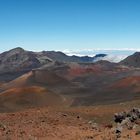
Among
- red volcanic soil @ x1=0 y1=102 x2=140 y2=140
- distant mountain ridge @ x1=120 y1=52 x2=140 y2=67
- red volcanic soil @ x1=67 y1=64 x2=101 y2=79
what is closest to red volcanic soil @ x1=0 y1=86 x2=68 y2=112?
red volcanic soil @ x1=0 y1=102 x2=140 y2=140

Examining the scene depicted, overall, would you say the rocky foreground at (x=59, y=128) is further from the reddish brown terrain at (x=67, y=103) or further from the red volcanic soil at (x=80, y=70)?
the red volcanic soil at (x=80, y=70)

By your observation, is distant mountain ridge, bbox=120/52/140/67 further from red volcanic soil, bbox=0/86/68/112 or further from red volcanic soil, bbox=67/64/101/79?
red volcanic soil, bbox=0/86/68/112

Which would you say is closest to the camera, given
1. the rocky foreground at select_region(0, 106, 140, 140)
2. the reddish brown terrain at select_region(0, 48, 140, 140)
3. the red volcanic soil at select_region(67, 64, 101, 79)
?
the rocky foreground at select_region(0, 106, 140, 140)

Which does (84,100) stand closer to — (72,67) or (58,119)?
(58,119)

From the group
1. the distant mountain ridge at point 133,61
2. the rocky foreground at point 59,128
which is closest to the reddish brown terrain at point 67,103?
the rocky foreground at point 59,128

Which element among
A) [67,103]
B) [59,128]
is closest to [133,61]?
[67,103]

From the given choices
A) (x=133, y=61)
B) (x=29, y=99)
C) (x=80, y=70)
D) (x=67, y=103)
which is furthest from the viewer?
(x=133, y=61)

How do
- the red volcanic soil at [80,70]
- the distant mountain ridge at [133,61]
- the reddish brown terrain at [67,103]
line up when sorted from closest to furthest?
the reddish brown terrain at [67,103] → the red volcanic soil at [80,70] → the distant mountain ridge at [133,61]

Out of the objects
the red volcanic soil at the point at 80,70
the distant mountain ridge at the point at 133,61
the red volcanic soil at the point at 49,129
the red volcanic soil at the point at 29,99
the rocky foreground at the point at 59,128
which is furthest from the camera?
the distant mountain ridge at the point at 133,61

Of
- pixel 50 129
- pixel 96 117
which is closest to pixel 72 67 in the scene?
pixel 96 117

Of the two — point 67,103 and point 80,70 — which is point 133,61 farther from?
point 67,103

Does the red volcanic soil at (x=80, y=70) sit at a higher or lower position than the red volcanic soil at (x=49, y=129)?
lower
